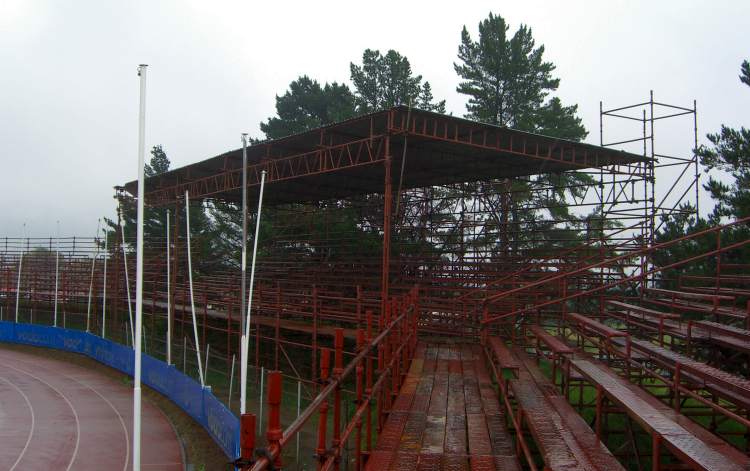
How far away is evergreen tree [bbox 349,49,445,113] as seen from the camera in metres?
43.3

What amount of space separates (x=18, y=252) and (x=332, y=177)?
35034 mm

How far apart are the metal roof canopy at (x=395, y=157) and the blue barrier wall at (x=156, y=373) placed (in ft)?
22.7

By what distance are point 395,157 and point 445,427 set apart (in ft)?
50.7

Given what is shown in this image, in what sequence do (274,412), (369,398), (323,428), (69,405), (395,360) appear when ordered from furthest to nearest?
(69,405) → (395,360) → (369,398) → (323,428) → (274,412)

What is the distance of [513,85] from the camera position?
37.1 m

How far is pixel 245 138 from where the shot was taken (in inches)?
589

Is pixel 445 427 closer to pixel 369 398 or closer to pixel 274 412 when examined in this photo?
pixel 369 398

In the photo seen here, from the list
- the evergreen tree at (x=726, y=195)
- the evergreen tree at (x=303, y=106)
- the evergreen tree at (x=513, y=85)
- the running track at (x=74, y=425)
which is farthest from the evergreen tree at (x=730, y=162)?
the evergreen tree at (x=303, y=106)

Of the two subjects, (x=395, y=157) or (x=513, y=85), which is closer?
(x=395, y=157)

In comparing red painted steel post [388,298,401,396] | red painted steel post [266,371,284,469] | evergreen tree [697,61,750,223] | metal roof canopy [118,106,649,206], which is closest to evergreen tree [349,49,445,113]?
metal roof canopy [118,106,649,206]

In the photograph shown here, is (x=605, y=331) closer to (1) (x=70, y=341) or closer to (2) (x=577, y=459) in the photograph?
(2) (x=577, y=459)

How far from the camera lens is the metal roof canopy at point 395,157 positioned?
57.0 feet

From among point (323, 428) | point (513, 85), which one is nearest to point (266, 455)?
point (323, 428)

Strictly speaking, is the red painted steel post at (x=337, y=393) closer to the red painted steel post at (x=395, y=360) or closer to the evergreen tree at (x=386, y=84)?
the red painted steel post at (x=395, y=360)
